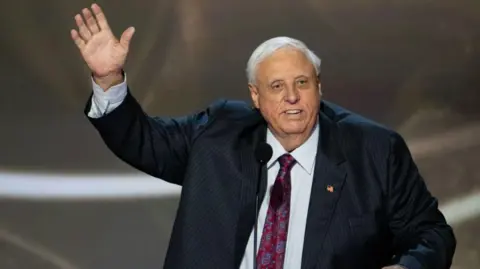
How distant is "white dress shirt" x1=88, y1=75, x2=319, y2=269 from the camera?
5.76 ft

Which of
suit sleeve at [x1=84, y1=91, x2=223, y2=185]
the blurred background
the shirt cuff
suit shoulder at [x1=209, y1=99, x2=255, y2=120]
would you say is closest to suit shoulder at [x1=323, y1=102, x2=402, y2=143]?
suit shoulder at [x1=209, y1=99, x2=255, y2=120]

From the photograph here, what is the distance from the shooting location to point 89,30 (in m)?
1.77

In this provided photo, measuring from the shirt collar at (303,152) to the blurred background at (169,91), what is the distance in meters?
0.88

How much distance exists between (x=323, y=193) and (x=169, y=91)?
1.10m

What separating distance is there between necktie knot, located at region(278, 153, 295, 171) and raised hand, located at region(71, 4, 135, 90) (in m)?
0.48

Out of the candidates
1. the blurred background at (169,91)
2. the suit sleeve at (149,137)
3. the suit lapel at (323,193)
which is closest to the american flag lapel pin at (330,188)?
the suit lapel at (323,193)

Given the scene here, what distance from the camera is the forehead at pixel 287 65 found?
178 cm

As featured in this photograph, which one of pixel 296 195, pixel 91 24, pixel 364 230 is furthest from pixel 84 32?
pixel 364 230

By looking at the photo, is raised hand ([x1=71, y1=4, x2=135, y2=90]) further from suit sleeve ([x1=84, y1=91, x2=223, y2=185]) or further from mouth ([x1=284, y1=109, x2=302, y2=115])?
mouth ([x1=284, y1=109, x2=302, y2=115])

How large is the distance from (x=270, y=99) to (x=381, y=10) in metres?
1.10

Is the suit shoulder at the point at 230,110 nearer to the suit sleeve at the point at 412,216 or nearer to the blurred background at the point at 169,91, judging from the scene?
the suit sleeve at the point at 412,216

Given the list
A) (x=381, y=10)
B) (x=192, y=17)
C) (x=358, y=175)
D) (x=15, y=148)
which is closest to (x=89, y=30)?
(x=358, y=175)

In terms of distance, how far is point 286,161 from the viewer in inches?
72.4

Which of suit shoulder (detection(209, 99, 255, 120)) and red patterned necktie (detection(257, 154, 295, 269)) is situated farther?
suit shoulder (detection(209, 99, 255, 120))
